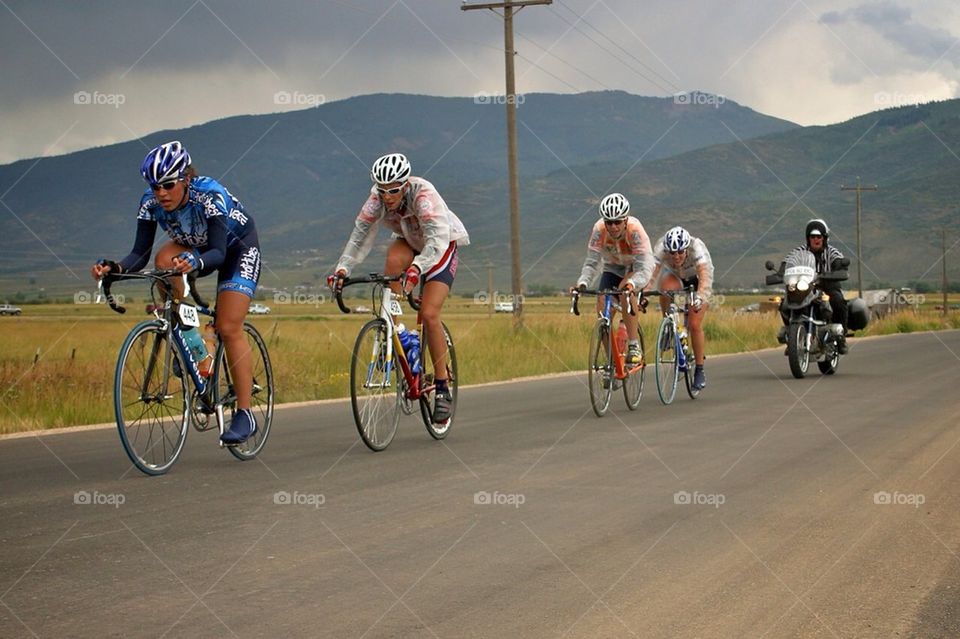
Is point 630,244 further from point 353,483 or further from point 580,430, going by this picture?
point 353,483

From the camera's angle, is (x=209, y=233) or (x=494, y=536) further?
(x=209, y=233)

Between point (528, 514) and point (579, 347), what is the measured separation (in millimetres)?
19917

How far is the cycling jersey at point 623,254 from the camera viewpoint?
532 inches

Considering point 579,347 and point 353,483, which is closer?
point 353,483

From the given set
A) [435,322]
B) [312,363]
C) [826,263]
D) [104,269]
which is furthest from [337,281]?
[826,263]

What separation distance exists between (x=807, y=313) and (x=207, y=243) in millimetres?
12193

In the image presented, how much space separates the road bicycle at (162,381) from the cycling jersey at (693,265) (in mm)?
7268

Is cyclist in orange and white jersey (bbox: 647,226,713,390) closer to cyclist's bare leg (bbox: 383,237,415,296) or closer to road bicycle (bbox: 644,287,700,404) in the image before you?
road bicycle (bbox: 644,287,700,404)

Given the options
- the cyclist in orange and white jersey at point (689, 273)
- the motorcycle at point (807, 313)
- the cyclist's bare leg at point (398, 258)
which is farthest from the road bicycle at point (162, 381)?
the motorcycle at point (807, 313)

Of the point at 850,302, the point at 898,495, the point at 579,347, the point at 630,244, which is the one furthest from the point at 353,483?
the point at 579,347

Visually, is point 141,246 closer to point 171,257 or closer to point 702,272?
point 171,257

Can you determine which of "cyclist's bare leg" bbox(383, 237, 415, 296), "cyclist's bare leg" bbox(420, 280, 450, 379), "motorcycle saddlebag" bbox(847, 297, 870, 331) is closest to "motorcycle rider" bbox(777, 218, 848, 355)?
"motorcycle saddlebag" bbox(847, 297, 870, 331)

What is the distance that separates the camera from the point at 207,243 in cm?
882

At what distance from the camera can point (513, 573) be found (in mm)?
5828
